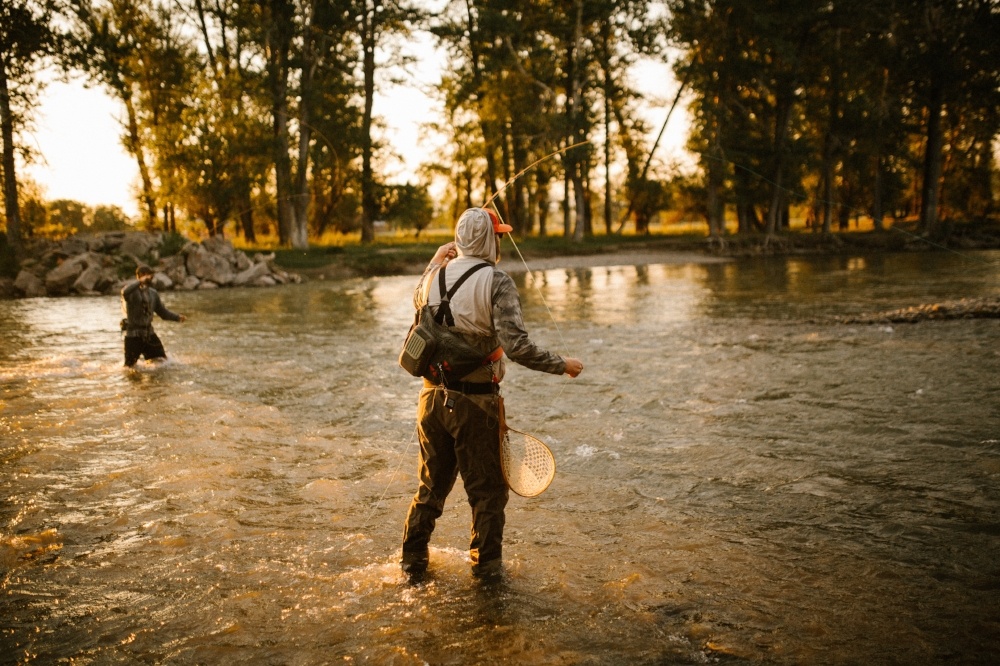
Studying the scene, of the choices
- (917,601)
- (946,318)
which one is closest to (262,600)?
(917,601)

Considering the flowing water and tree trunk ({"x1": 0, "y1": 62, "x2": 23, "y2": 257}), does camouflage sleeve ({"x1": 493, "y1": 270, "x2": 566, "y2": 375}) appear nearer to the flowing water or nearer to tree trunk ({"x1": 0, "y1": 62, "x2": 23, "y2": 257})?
the flowing water

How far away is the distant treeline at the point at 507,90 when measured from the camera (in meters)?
33.8

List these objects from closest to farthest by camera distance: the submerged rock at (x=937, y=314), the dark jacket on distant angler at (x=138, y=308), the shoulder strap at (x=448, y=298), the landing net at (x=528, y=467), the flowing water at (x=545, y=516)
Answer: the flowing water at (x=545, y=516)
the shoulder strap at (x=448, y=298)
the landing net at (x=528, y=467)
the dark jacket on distant angler at (x=138, y=308)
the submerged rock at (x=937, y=314)

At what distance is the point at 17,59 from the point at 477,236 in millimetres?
31195

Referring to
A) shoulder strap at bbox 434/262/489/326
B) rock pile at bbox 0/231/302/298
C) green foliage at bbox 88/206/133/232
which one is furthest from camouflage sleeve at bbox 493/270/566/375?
green foliage at bbox 88/206/133/232

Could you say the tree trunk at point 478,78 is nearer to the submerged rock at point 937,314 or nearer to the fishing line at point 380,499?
the submerged rock at point 937,314

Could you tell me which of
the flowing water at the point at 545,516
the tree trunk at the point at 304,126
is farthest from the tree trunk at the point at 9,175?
the flowing water at the point at 545,516

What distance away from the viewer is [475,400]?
14.9ft

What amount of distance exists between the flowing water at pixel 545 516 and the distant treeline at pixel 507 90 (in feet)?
78.1

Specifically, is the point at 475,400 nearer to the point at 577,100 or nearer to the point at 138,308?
the point at 138,308

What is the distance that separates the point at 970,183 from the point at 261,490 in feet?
A: 196

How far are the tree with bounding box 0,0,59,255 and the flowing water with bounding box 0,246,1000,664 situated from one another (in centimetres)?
2002

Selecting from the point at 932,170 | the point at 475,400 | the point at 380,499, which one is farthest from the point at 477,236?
the point at 932,170

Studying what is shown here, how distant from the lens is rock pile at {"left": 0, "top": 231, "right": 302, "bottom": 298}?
90.0 feet
